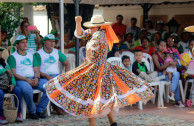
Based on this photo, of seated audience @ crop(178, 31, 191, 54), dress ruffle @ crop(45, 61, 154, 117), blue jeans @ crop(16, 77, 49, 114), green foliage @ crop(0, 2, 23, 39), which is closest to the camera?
dress ruffle @ crop(45, 61, 154, 117)

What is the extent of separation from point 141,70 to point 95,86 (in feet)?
9.02

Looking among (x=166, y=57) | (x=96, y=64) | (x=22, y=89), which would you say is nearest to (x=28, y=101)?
(x=22, y=89)

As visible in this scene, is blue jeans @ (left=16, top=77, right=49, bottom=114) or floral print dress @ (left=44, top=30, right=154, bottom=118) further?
blue jeans @ (left=16, top=77, right=49, bottom=114)

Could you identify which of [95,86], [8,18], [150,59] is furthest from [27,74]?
[8,18]

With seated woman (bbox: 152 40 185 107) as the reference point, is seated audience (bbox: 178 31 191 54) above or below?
above

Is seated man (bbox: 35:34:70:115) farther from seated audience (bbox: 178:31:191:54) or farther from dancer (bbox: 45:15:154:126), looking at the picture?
seated audience (bbox: 178:31:191:54)

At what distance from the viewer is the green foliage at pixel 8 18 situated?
53.4ft

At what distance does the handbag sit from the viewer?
6805mm

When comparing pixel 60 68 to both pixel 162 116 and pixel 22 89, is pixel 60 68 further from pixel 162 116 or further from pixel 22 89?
pixel 162 116

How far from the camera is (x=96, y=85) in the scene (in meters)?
5.92

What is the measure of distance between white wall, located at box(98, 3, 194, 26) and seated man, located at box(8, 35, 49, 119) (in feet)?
23.9

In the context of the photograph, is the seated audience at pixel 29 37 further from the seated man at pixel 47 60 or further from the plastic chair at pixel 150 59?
the plastic chair at pixel 150 59

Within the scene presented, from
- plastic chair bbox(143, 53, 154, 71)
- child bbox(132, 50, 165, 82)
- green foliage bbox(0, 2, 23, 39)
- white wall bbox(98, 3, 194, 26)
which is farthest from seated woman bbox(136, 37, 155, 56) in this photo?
green foliage bbox(0, 2, 23, 39)

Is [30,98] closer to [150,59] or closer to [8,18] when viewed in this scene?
[150,59]
